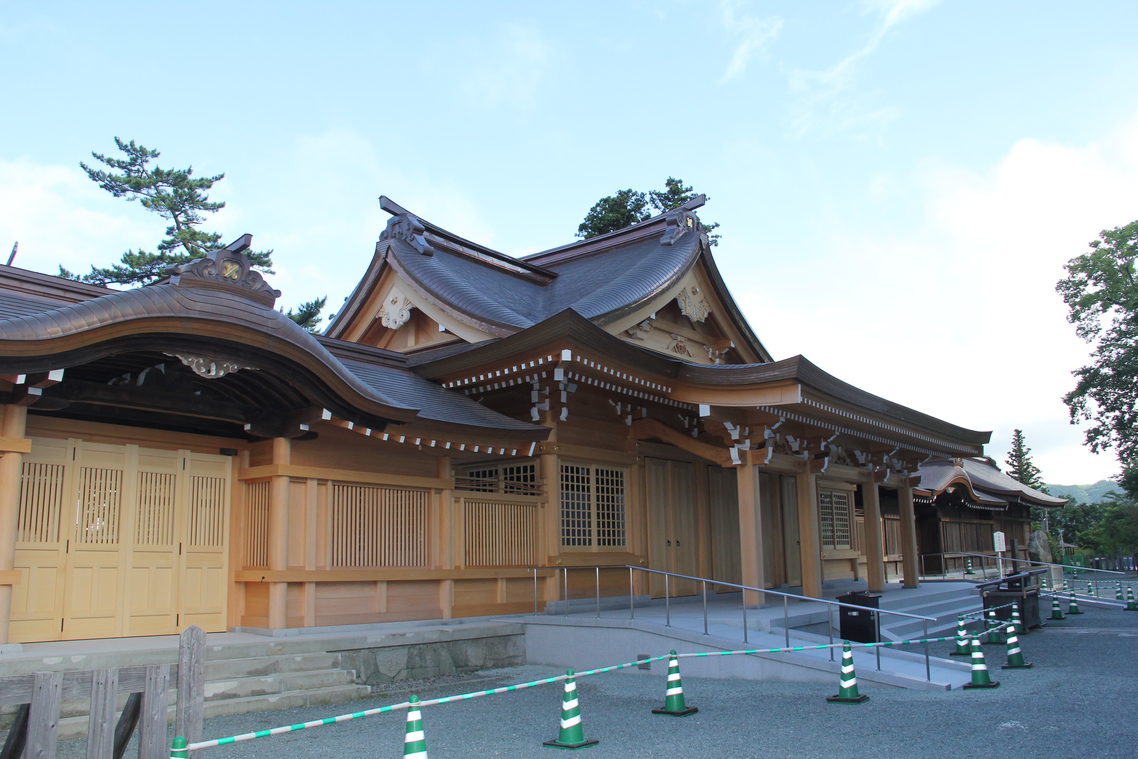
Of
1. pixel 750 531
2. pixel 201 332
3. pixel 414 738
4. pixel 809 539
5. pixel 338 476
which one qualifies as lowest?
pixel 414 738

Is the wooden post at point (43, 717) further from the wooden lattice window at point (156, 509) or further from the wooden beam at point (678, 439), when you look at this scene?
the wooden beam at point (678, 439)

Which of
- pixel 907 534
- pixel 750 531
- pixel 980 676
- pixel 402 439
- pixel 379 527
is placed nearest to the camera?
pixel 980 676

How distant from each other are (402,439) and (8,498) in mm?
3995

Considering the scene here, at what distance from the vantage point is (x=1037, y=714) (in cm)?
766

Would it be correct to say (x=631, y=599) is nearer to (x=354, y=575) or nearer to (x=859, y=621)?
(x=859, y=621)

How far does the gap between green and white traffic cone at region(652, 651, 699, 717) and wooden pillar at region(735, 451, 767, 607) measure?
4560 millimetres

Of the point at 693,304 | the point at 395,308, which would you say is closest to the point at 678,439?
the point at 693,304

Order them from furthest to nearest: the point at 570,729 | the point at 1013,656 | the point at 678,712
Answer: the point at 1013,656 < the point at 678,712 < the point at 570,729

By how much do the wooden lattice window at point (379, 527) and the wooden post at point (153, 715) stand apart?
16.9ft

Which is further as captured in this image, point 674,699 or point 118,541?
point 118,541

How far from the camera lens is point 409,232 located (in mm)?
15086

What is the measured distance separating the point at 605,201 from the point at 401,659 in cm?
2395

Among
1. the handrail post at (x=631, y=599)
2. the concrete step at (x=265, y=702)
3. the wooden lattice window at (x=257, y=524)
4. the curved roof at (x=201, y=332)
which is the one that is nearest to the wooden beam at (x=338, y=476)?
the wooden lattice window at (x=257, y=524)

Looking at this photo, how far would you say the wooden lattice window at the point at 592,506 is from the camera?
12.8 m
